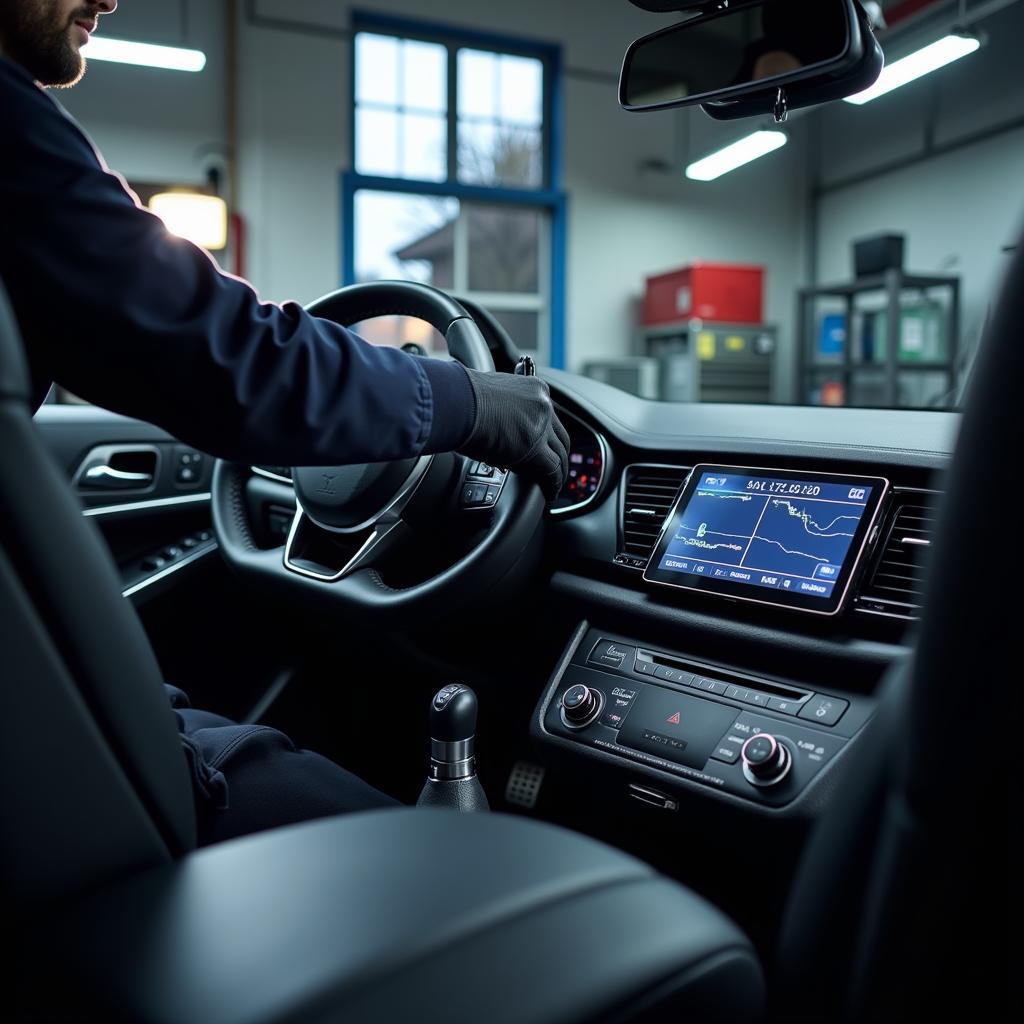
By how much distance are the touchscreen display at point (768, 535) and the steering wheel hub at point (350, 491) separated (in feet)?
0.87

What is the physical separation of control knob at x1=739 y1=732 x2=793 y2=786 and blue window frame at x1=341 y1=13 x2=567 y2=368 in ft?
18.1

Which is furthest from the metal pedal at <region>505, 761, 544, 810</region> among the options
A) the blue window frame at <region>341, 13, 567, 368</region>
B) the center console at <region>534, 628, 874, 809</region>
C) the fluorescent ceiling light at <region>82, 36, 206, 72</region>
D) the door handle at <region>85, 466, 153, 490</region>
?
the blue window frame at <region>341, 13, 567, 368</region>

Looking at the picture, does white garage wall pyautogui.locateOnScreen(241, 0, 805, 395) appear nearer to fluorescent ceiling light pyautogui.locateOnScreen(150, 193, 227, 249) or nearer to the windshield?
the windshield

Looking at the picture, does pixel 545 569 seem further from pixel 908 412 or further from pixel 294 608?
pixel 908 412

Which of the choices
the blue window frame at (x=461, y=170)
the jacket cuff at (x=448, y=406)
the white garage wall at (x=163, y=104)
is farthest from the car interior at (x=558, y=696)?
the blue window frame at (x=461, y=170)

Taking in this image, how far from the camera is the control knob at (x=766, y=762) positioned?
32.4 inches

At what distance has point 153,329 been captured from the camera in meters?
0.55

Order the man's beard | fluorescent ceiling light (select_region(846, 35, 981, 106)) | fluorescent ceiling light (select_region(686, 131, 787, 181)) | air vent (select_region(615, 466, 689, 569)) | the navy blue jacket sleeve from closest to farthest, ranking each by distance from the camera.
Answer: the navy blue jacket sleeve → the man's beard → air vent (select_region(615, 466, 689, 569)) → fluorescent ceiling light (select_region(686, 131, 787, 181)) → fluorescent ceiling light (select_region(846, 35, 981, 106))

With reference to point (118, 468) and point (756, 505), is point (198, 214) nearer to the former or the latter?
point (118, 468)

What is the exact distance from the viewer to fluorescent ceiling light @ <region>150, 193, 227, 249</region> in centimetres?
419

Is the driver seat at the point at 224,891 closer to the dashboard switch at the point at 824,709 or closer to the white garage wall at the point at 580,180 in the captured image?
the dashboard switch at the point at 824,709

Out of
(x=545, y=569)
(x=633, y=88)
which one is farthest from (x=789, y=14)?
(x=545, y=569)

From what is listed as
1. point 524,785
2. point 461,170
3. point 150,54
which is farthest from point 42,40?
point 461,170

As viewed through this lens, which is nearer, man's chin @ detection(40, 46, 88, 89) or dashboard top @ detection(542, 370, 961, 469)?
man's chin @ detection(40, 46, 88, 89)
